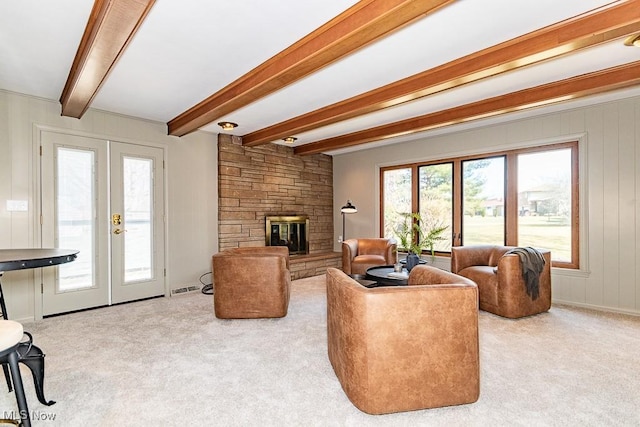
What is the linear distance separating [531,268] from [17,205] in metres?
5.58

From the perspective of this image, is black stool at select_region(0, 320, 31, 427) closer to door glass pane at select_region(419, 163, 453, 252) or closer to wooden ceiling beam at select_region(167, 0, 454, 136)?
wooden ceiling beam at select_region(167, 0, 454, 136)

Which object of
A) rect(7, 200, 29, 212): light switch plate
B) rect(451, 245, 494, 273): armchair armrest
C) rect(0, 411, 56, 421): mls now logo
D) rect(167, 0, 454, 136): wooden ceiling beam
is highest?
rect(167, 0, 454, 136): wooden ceiling beam

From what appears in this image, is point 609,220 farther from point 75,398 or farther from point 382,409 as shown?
point 75,398

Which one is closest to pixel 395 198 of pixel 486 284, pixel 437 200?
pixel 437 200

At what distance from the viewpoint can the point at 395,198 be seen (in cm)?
616

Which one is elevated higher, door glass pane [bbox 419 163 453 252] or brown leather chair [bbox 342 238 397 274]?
door glass pane [bbox 419 163 453 252]

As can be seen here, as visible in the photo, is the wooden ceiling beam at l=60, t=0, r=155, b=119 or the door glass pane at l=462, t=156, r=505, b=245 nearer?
the wooden ceiling beam at l=60, t=0, r=155, b=119

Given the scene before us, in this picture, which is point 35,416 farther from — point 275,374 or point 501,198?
point 501,198

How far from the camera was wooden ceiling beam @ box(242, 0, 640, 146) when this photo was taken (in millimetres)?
2088

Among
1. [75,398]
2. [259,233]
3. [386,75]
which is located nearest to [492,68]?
[386,75]

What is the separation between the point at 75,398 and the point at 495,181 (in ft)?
17.3

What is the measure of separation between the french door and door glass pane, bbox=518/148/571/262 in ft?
16.7

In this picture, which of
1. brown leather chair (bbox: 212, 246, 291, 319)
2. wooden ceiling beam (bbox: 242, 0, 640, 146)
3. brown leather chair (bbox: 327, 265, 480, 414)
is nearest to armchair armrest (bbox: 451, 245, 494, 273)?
wooden ceiling beam (bbox: 242, 0, 640, 146)

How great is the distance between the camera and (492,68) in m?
2.64
